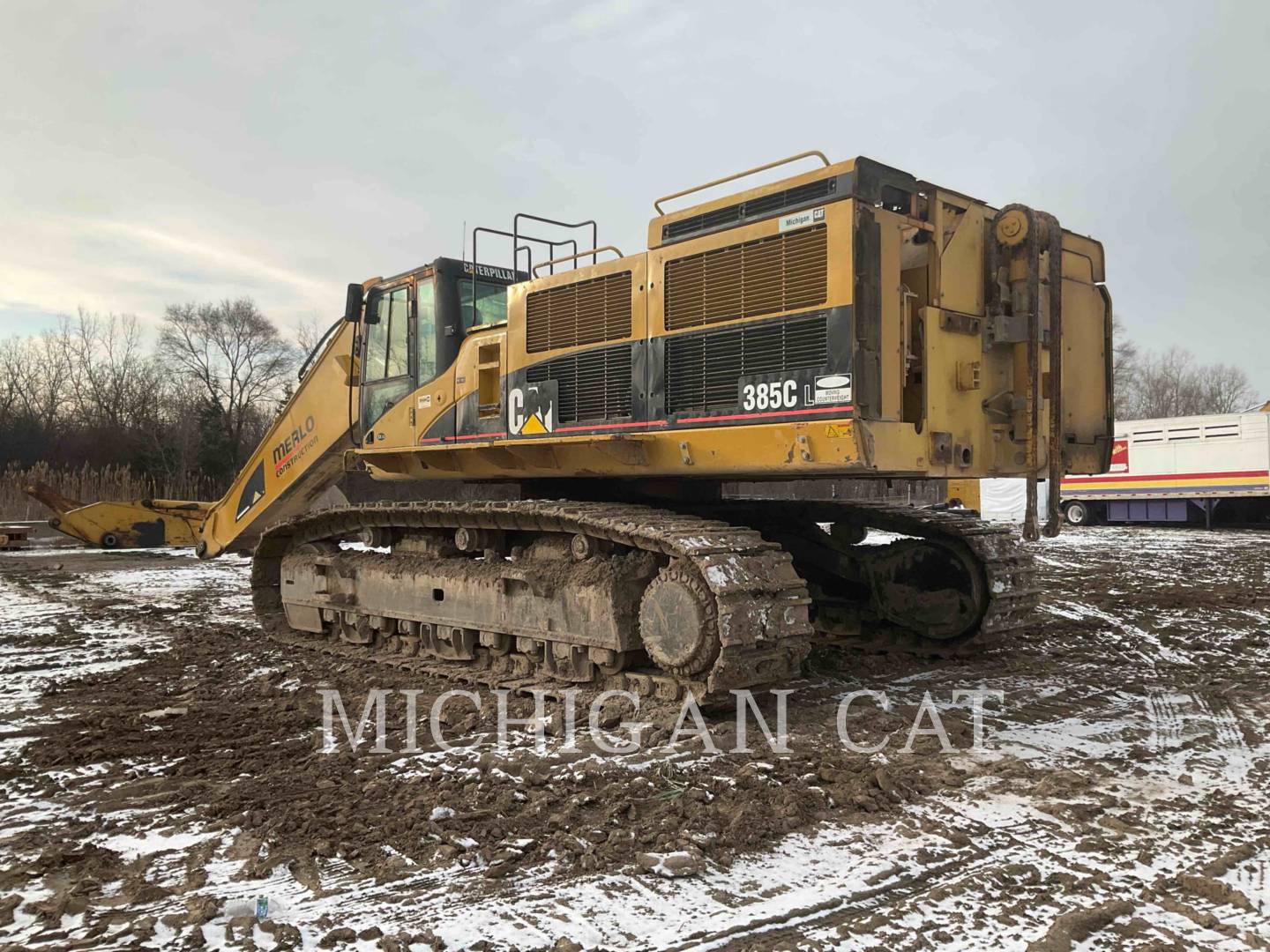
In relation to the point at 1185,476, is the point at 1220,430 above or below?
above

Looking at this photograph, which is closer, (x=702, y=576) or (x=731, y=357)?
(x=702, y=576)

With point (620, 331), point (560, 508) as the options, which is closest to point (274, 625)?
point (560, 508)

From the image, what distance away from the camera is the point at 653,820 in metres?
4.08

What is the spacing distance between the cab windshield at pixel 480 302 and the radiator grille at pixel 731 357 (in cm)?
224

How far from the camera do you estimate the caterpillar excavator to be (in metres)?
5.30

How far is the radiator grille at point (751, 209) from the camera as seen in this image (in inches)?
211

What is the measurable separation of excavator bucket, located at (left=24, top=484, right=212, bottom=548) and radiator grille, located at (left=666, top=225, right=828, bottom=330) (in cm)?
1555

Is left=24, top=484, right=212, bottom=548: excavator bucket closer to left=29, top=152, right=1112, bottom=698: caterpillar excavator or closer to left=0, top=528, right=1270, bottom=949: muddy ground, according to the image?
left=29, top=152, right=1112, bottom=698: caterpillar excavator

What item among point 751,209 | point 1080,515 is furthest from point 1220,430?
point 751,209

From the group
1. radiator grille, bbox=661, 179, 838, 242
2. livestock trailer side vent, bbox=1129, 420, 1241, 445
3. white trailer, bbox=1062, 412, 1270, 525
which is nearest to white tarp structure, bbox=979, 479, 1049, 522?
white trailer, bbox=1062, 412, 1270, 525

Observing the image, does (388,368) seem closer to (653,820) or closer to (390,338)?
(390,338)

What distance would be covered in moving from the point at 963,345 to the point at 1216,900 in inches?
130

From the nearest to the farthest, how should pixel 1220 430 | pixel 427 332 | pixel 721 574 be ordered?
pixel 721 574
pixel 427 332
pixel 1220 430

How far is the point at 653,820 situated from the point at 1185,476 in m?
27.0
